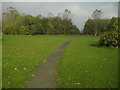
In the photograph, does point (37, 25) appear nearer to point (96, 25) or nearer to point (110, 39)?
point (96, 25)

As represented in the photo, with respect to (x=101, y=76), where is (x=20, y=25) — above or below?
above

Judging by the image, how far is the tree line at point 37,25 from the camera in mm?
67781

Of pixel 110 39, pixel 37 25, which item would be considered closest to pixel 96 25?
pixel 37 25

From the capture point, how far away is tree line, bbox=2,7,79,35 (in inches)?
2669

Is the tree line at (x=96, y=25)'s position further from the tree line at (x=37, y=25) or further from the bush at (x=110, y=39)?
the bush at (x=110, y=39)

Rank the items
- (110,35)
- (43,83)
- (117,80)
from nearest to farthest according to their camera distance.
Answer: (43,83) < (117,80) < (110,35)

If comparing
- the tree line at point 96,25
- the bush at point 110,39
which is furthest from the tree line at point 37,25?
the bush at point 110,39

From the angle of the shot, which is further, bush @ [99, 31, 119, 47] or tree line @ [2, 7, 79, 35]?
tree line @ [2, 7, 79, 35]

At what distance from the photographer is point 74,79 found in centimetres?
696

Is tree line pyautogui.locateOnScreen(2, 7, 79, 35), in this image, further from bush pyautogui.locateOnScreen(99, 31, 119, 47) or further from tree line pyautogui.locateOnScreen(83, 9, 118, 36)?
bush pyautogui.locateOnScreen(99, 31, 119, 47)

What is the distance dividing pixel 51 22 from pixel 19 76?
243ft

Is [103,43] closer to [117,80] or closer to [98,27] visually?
[117,80]

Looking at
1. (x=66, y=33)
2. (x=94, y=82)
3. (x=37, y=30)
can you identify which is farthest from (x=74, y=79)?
(x=66, y=33)

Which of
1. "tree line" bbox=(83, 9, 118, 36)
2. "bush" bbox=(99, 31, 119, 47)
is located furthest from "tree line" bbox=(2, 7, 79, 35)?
"bush" bbox=(99, 31, 119, 47)
